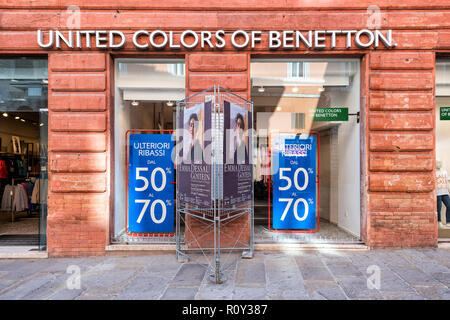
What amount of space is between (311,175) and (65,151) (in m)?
5.06

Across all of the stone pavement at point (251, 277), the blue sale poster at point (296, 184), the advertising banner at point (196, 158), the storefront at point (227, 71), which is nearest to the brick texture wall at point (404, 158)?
the storefront at point (227, 71)

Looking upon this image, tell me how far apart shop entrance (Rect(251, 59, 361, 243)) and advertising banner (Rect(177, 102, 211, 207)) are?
193 cm

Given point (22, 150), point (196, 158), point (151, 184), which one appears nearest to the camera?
point (196, 158)

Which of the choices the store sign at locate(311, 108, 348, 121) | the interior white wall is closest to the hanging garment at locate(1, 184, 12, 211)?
the store sign at locate(311, 108, 348, 121)

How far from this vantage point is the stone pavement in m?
3.93

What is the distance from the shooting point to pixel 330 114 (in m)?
6.33

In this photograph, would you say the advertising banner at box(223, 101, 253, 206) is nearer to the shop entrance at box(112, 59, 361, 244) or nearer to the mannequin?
the shop entrance at box(112, 59, 361, 244)

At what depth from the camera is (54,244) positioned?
5.59 meters

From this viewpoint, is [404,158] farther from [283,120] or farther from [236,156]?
[236,156]

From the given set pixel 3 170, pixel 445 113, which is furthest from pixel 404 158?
pixel 3 170

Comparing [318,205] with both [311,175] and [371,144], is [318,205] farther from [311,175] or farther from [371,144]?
[371,144]

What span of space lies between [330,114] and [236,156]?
2787 millimetres
